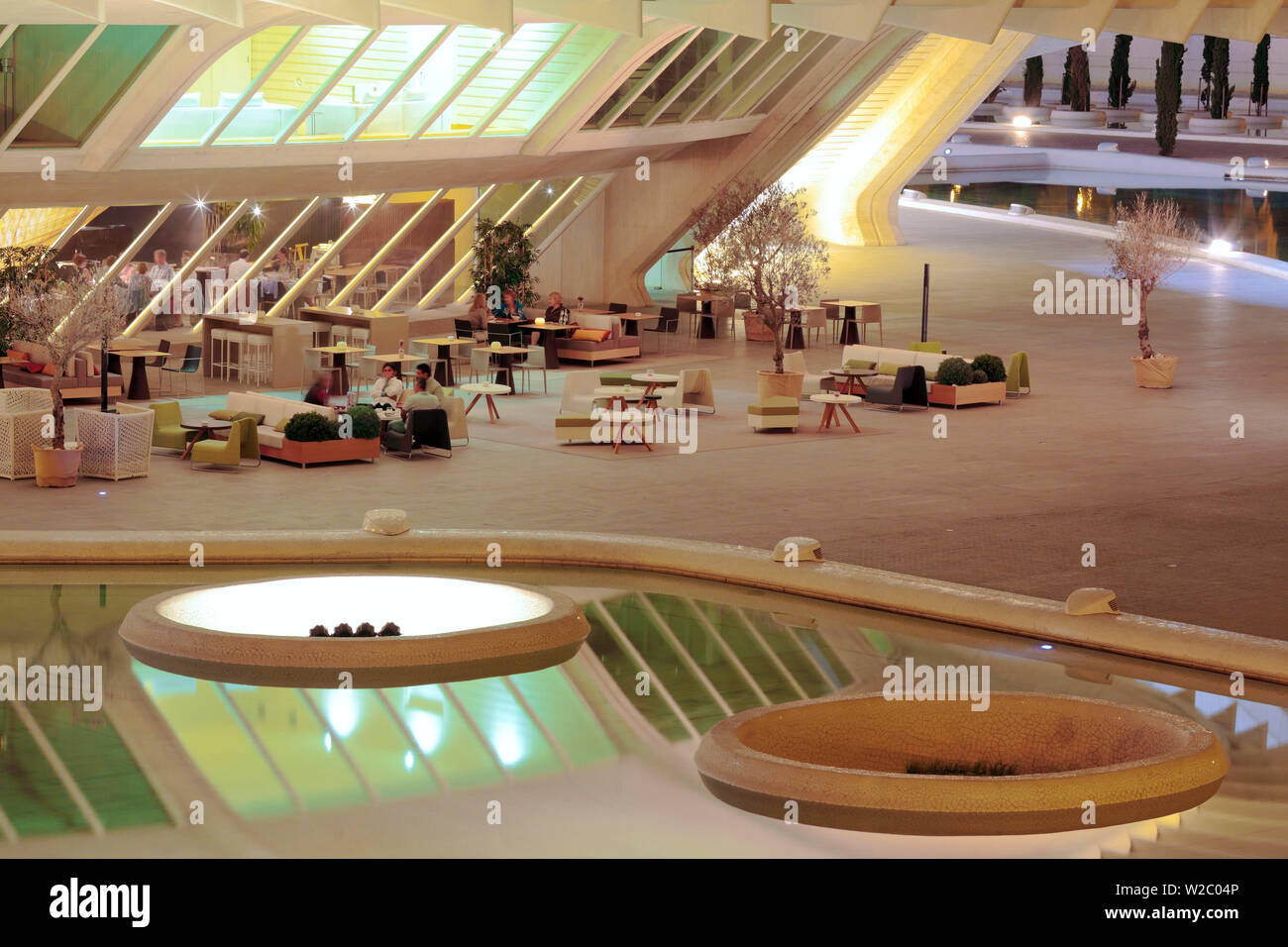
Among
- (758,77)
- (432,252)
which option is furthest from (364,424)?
(758,77)

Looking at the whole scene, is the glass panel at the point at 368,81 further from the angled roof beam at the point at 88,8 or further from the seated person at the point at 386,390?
the angled roof beam at the point at 88,8

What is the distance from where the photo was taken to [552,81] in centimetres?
2456

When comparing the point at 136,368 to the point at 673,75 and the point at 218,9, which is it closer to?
the point at 218,9

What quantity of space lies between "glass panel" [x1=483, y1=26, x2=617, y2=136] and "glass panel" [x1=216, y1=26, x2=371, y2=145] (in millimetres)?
3122

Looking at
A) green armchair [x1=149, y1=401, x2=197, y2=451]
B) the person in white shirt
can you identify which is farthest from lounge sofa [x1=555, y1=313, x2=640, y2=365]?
green armchair [x1=149, y1=401, x2=197, y2=451]

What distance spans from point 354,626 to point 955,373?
425 inches

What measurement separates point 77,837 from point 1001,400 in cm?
1475

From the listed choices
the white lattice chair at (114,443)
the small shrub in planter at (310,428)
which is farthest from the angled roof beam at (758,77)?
the white lattice chair at (114,443)

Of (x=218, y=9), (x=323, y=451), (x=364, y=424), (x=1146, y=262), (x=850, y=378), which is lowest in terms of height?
Result: (x=323, y=451)

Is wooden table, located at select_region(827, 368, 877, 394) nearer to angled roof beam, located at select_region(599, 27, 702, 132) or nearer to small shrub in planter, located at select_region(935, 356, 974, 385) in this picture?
small shrub in planter, located at select_region(935, 356, 974, 385)

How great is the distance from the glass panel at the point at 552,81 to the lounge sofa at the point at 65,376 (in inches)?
274
